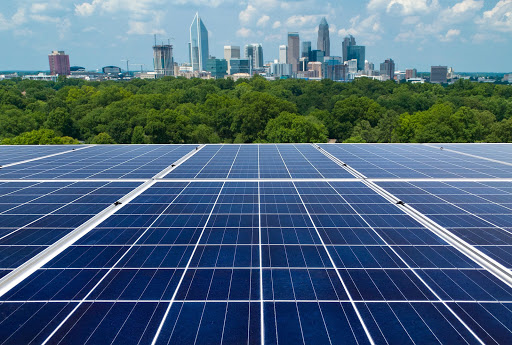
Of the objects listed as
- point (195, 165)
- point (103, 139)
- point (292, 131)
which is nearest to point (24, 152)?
point (195, 165)

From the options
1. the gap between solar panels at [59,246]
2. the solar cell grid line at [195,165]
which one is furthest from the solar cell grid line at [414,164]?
the gap between solar panels at [59,246]

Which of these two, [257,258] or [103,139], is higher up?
[103,139]

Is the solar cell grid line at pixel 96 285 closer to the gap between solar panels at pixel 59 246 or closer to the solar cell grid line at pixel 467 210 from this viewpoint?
the gap between solar panels at pixel 59 246

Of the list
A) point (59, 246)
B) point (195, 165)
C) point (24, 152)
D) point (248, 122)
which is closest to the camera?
point (59, 246)

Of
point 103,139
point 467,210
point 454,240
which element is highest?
point 103,139

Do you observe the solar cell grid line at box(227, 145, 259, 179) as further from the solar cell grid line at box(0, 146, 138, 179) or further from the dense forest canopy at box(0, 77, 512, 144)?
the dense forest canopy at box(0, 77, 512, 144)

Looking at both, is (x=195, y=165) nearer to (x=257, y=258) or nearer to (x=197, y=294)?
(x=257, y=258)

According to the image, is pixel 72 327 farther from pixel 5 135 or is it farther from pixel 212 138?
pixel 5 135

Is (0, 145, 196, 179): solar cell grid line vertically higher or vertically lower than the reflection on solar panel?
higher

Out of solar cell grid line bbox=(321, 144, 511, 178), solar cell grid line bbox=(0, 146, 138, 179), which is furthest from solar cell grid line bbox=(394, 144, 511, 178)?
solar cell grid line bbox=(0, 146, 138, 179)

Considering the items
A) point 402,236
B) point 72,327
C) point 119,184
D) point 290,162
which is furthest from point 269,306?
point 290,162
